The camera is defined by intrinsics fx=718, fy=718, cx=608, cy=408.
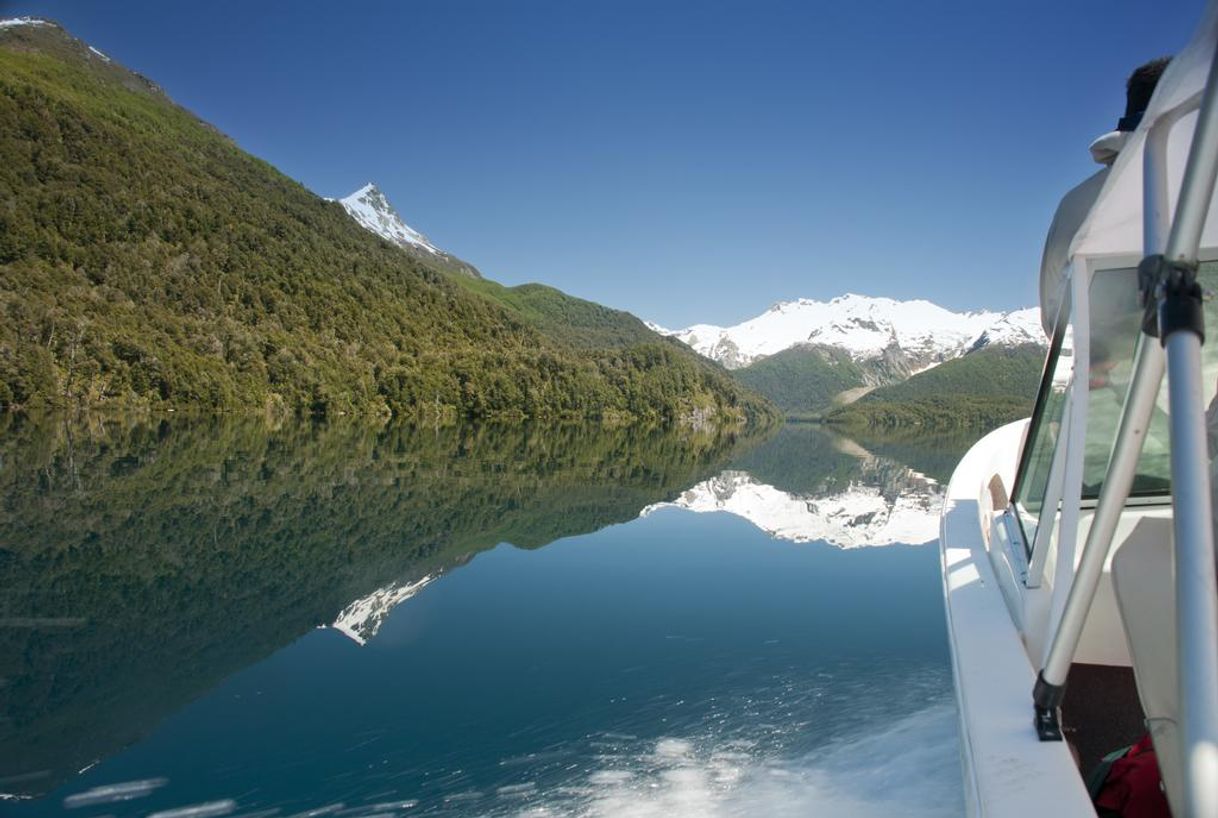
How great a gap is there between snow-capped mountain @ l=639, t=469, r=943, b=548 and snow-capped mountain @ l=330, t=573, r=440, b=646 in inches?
315

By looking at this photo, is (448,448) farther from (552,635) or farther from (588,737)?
(588,737)

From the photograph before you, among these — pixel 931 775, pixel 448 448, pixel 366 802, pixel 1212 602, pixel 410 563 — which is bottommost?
pixel 931 775

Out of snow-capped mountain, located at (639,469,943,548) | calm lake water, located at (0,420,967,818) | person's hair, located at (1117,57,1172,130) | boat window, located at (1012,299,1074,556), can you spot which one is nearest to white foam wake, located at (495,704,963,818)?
calm lake water, located at (0,420,967,818)

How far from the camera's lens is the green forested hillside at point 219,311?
221ft

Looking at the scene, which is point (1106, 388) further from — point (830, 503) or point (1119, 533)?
point (830, 503)

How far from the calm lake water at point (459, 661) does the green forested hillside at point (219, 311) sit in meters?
58.0

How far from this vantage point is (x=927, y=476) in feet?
94.5

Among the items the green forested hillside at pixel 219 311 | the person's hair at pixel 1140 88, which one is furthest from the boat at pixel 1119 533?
the green forested hillside at pixel 219 311

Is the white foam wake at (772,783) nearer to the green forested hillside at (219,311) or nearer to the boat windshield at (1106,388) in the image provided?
the boat windshield at (1106,388)

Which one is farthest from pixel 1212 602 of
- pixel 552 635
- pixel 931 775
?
pixel 552 635

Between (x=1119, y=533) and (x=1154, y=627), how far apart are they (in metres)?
1.86

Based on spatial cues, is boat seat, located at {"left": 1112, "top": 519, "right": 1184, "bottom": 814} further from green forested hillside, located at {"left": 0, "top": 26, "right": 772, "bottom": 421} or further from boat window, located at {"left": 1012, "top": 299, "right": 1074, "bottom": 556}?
green forested hillside, located at {"left": 0, "top": 26, "right": 772, "bottom": 421}

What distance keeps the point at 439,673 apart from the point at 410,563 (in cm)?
461

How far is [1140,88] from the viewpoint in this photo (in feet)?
8.53
